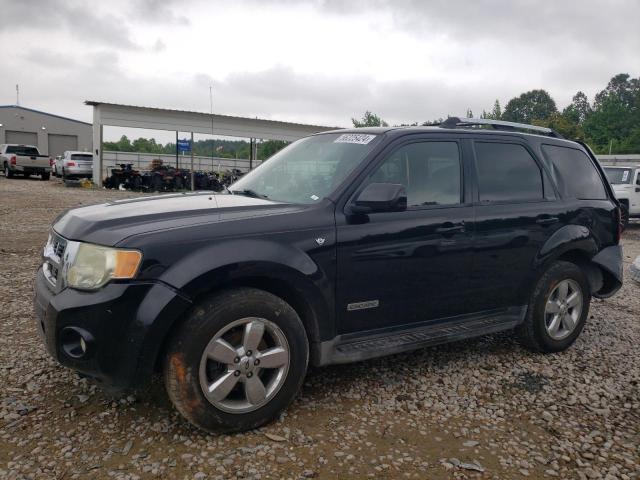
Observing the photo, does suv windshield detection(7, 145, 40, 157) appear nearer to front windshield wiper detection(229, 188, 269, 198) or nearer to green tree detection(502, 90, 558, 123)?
front windshield wiper detection(229, 188, 269, 198)

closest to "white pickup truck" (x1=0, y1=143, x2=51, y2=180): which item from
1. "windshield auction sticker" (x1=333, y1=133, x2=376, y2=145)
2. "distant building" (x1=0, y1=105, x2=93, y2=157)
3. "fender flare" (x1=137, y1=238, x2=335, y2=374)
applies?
"distant building" (x1=0, y1=105, x2=93, y2=157)

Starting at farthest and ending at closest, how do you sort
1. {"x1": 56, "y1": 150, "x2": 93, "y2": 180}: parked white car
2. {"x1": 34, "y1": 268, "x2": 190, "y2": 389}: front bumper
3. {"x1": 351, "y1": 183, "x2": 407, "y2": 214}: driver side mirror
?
{"x1": 56, "y1": 150, "x2": 93, "y2": 180}: parked white car → {"x1": 351, "y1": 183, "x2": 407, "y2": 214}: driver side mirror → {"x1": 34, "y1": 268, "x2": 190, "y2": 389}: front bumper

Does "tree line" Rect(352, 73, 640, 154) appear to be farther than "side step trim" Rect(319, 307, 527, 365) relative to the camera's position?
Yes

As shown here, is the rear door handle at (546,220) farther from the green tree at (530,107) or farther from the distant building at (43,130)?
the green tree at (530,107)

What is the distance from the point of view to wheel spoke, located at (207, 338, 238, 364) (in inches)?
110

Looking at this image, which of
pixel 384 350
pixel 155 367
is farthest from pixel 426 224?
pixel 155 367

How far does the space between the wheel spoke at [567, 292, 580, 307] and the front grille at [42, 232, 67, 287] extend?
384 centimetres

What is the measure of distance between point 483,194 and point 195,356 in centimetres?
237

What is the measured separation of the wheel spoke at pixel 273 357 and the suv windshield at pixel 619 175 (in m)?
13.7

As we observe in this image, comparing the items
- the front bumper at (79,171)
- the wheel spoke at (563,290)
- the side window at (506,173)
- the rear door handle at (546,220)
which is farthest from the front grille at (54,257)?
the front bumper at (79,171)

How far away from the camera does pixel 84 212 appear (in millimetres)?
3182

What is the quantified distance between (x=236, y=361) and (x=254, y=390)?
0.67ft

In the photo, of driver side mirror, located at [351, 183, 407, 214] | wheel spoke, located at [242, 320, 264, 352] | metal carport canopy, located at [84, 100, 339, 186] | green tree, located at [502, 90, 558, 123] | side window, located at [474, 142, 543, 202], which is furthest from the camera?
green tree, located at [502, 90, 558, 123]

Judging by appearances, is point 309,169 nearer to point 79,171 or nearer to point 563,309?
point 563,309
